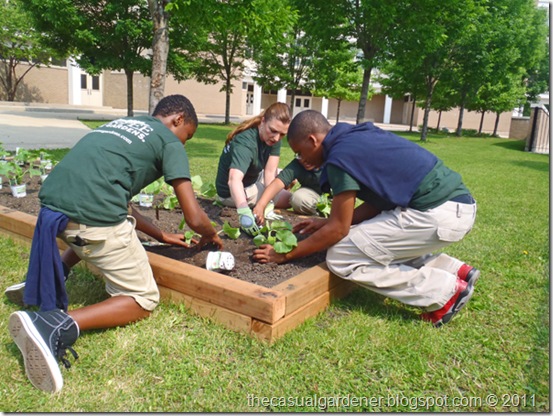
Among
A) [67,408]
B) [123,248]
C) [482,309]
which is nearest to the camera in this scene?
[67,408]

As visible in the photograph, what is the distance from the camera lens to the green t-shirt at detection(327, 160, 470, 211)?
102 inches

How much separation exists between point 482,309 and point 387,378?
118cm

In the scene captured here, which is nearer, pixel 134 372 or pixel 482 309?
pixel 134 372

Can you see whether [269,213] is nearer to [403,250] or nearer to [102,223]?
[403,250]

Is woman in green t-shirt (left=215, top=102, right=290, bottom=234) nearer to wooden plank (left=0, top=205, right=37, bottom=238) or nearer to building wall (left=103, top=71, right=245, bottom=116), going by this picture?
wooden plank (left=0, top=205, right=37, bottom=238)

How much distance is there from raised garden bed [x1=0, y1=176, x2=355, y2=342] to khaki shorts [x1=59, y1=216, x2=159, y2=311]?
18 centimetres

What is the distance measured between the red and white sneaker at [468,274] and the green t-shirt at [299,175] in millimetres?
1441

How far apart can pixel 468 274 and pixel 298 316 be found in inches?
45.0

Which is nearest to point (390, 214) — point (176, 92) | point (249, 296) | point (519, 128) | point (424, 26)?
point (249, 296)

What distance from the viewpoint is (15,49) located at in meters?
25.9

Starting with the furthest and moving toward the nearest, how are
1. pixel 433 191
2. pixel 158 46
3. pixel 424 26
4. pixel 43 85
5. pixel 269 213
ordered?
pixel 43 85
pixel 424 26
pixel 158 46
pixel 269 213
pixel 433 191

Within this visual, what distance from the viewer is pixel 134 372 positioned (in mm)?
2221

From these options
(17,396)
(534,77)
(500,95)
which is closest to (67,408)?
(17,396)

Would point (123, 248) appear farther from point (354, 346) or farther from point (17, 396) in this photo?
point (354, 346)
